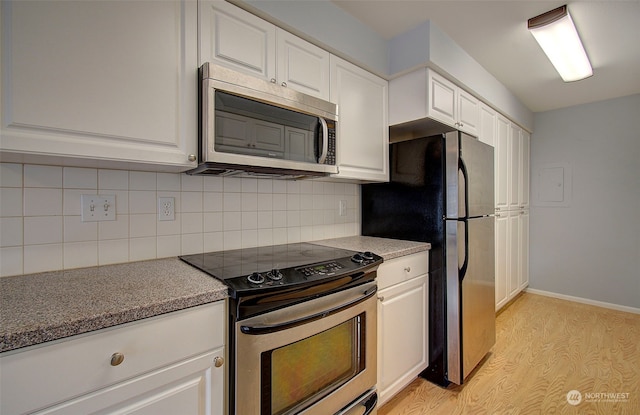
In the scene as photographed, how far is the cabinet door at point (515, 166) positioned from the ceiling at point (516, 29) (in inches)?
24.1

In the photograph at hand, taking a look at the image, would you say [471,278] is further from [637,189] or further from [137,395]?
[637,189]

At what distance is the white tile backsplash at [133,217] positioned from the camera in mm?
1070

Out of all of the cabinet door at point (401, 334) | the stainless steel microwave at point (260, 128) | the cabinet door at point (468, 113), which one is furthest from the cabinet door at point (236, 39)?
the cabinet door at point (468, 113)

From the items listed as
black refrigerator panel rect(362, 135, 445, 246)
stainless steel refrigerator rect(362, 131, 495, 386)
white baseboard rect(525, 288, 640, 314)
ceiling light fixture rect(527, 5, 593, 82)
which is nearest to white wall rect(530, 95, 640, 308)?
white baseboard rect(525, 288, 640, 314)

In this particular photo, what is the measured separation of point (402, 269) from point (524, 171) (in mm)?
2944

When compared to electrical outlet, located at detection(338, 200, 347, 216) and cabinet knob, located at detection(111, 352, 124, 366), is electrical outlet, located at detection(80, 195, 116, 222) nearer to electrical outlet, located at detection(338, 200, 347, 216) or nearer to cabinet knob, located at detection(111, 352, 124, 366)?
cabinet knob, located at detection(111, 352, 124, 366)

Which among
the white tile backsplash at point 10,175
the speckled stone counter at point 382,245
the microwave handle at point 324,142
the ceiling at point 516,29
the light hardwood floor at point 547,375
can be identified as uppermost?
the ceiling at point 516,29

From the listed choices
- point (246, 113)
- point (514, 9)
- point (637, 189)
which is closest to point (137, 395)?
point (246, 113)

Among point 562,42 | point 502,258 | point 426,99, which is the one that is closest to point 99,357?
point 426,99

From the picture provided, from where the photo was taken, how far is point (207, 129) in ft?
3.79

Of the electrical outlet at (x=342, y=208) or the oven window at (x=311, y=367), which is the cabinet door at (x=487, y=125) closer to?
the electrical outlet at (x=342, y=208)

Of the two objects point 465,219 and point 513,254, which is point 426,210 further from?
point 513,254

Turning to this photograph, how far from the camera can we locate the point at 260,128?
1.31 meters

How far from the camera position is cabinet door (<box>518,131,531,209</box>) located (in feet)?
11.4
